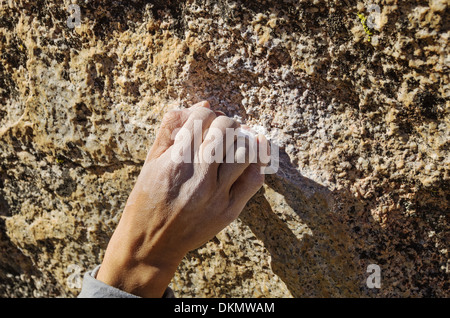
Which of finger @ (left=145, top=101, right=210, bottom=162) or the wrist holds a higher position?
finger @ (left=145, top=101, right=210, bottom=162)

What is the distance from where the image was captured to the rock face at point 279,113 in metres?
0.89

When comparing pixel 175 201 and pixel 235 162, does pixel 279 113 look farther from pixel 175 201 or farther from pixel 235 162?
pixel 175 201

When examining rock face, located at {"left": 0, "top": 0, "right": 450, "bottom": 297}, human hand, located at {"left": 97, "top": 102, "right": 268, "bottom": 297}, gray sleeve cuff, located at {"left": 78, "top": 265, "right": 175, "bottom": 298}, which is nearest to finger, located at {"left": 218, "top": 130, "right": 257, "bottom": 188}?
human hand, located at {"left": 97, "top": 102, "right": 268, "bottom": 297}

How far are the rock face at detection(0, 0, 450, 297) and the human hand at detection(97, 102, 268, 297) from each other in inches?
5.3

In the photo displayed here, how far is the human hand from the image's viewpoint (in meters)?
0.92

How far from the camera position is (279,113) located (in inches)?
40.2

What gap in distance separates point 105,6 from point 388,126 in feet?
2.40

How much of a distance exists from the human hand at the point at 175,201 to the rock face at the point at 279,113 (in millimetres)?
134

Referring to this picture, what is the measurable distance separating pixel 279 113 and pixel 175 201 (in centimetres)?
33

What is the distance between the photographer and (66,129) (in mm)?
1201

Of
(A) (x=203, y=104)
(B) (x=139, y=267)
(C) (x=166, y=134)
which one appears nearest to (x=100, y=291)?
(B) (x=139, y=267)

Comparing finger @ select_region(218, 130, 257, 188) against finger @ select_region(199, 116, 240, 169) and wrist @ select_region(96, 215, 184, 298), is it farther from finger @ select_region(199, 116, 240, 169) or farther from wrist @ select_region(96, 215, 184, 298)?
wrist @ select_region(96, 215, 184, 298)

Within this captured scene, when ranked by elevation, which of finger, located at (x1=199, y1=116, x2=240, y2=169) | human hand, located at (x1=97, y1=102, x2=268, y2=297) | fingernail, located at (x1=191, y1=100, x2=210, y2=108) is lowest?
human hand, located at (x1=97, y1=102, x2=268, y2=297)

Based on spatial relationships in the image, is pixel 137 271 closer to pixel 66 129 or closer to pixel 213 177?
pixel 213 177
